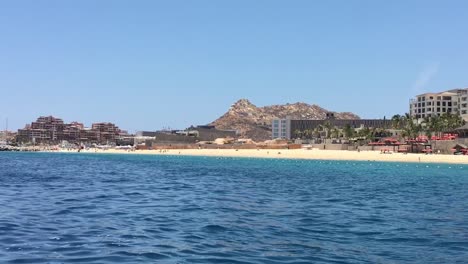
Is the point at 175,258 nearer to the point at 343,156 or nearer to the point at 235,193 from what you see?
the point at 235,193

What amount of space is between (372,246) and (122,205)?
1553 cm

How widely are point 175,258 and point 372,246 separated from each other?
694 centimetres

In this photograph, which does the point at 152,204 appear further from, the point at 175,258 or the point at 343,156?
the point at 343,156

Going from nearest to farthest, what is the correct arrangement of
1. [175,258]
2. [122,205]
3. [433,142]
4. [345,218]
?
[175,258], [345,218], [122,205], [433,142]

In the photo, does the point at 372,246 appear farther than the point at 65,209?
No

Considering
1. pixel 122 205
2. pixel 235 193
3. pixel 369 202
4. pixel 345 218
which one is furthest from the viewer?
pixel 235 193

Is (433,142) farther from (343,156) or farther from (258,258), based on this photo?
(258,258)

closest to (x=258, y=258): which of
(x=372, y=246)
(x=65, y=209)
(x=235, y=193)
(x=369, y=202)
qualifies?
(x=372, y=246)

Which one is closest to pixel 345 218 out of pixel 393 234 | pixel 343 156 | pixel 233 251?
pixel 393 234

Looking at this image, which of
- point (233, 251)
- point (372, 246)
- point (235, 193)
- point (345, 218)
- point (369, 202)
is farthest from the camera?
point (235, 193)

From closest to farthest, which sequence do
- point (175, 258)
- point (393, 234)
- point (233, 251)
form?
1. point (175, 258)
2. point (233, 251)
3. point (393, 234)

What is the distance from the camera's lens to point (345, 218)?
85.8 feet

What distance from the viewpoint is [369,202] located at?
34.5 meters

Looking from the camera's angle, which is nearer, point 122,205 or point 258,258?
point 258,258
